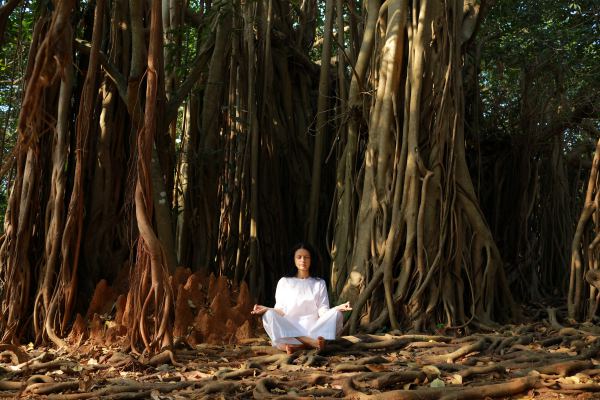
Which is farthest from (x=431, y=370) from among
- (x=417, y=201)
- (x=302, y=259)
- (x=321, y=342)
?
(x=417, y=201)

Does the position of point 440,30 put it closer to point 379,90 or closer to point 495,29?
point 379,90

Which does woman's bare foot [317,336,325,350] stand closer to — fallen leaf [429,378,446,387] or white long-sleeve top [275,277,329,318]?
white long-sleeve top [275,277,329,318]

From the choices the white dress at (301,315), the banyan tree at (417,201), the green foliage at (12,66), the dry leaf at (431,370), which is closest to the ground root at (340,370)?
the dry leaf at (431,370)

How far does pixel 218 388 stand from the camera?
322 centimetres

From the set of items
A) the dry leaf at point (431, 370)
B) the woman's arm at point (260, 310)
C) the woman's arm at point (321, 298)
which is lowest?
the dry leaf at point (431, 370)

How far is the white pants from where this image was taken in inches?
164

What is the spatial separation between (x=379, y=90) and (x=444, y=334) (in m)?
1.78

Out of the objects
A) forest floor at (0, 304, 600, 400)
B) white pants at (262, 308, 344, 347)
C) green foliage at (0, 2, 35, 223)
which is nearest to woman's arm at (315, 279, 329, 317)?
white pants at (262, 308, 344, 347)

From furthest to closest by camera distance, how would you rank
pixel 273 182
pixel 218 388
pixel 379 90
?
pixel 273 182 < pixel 379 90 < pixel 218 388

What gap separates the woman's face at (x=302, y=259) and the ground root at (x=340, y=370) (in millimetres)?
478

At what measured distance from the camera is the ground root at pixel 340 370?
10.3ft

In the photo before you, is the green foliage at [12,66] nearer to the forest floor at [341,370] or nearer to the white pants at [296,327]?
the forest floor at [341,370]

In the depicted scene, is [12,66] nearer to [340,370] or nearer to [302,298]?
[302,298]

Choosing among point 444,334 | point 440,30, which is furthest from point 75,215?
point 440,30
